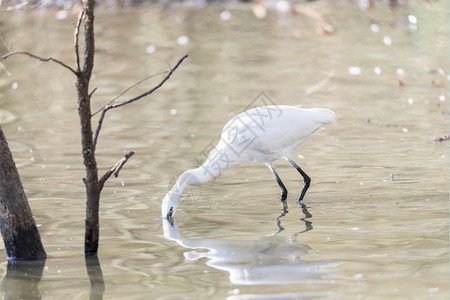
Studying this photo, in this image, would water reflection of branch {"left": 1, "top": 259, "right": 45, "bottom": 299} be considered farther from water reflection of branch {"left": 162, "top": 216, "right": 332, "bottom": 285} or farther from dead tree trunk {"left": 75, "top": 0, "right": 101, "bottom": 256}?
water reflection of branch {"left": 162, "top": 216, "right": 332, "bottom": 285}

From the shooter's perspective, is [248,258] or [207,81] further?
[207,81]

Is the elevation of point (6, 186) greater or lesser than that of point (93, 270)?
greater

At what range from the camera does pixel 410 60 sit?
1498 centimetres

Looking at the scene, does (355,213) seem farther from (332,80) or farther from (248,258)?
(332,80)

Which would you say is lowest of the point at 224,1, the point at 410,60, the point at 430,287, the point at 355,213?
the point at 224,1

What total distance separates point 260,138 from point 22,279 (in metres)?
2.64

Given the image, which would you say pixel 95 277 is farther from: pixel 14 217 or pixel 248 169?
pixel 248 169

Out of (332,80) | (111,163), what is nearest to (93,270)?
(111,163)

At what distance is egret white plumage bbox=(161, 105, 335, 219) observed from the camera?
24.0 ft

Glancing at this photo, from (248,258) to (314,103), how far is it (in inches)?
248

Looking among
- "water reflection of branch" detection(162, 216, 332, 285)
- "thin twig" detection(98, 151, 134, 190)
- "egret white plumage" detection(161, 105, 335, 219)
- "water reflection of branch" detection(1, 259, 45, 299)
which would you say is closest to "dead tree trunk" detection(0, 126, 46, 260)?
"water reflection of branch" detection(1, 259, 45, 299)

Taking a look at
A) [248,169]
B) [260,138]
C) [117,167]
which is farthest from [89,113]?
[248,169]

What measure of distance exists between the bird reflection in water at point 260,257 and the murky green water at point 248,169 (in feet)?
0.05

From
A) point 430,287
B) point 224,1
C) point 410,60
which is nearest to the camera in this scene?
point 430,287
